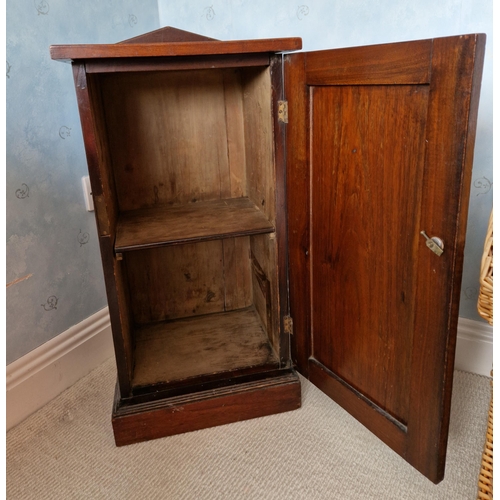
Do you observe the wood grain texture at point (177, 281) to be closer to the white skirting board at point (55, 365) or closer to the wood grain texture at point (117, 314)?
the white skirting board at point (55, 365)

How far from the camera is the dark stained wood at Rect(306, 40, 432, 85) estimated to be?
944mm

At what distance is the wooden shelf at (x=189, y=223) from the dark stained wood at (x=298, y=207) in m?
0.09

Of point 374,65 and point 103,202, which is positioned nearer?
point 374,65

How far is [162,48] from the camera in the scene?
1.11 meters

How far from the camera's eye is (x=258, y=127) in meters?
1.42

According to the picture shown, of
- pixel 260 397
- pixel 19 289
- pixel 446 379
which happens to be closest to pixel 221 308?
pixel 260 397

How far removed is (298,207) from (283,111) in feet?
0.84

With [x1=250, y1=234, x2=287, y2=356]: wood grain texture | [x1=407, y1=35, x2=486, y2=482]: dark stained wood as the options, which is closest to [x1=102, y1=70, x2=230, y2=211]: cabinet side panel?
[x1=250, y1=234, x2=287, y2=356]: wood grain texture

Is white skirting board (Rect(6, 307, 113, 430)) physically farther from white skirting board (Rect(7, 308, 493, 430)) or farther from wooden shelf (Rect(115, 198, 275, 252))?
wooden shelf (Rect(115, 198, 275, 252))

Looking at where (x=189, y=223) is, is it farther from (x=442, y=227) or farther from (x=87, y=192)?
(x=442, y=227)

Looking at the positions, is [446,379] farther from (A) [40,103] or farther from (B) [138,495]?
(A) [40,103]

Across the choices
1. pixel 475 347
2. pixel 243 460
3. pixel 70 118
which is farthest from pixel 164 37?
pixel 475 347

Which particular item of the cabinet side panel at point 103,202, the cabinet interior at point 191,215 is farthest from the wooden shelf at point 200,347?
the cabinet side panel at point 103,202

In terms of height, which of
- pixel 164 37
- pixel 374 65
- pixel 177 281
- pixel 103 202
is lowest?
pixel 177 281
